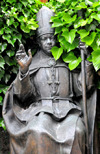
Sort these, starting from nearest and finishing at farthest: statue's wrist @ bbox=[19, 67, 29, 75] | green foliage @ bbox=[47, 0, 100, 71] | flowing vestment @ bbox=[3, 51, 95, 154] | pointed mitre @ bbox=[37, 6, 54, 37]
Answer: flowing vestment @ bbox=[3, 51, 95, 154] < statue's wrist @ bbox=[19, 67, 29, 75] < green foliage @ bbox=[47, 0, 100, 71] < pointed mitre @ bbox=[37, 6, 54, 37]

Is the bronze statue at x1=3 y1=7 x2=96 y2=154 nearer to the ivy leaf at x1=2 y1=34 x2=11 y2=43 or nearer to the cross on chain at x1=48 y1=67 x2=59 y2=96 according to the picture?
the cross on chain at x1=48 y1=67 x2=59 y2=96

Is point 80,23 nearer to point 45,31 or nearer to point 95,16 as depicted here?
point 95,16

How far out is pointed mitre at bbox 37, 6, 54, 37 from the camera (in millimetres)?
3254

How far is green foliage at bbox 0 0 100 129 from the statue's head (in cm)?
6

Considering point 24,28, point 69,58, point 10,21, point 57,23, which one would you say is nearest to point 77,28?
point 57,23

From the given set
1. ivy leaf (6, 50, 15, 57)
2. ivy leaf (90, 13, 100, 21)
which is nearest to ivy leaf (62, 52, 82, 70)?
ivy leaf (90, 13, 100, 21)

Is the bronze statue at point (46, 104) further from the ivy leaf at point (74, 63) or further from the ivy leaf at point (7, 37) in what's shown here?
the ivy leaf at point (7, 37)

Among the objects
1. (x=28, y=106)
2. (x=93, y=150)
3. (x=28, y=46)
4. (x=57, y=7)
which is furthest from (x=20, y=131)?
(x=57, y=7)

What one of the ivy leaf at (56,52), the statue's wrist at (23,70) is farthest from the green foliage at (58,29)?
the statue's wrist at (23,70)

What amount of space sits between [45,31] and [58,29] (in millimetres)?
142

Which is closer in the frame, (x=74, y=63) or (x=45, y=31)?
(x=74, y=63)

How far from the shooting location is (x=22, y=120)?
9.76 ft

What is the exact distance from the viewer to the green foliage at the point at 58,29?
3.05 meters

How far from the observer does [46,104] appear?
301 cm
